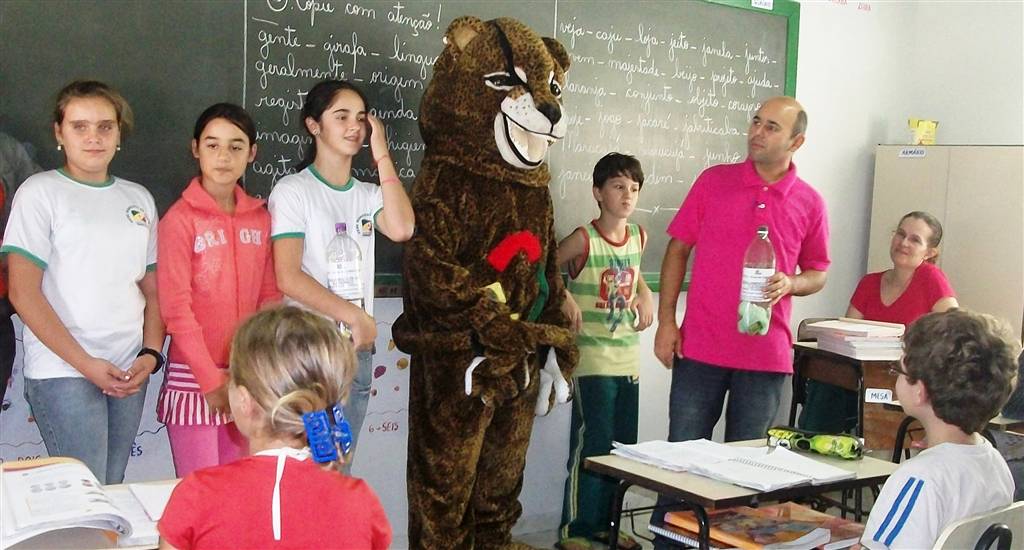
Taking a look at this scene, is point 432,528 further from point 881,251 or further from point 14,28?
point 881,251

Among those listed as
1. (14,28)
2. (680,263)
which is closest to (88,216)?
(14,28)

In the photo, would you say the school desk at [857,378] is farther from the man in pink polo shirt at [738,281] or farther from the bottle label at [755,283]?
the bottle label at [755,283]

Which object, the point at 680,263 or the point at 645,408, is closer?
the point at 680,263

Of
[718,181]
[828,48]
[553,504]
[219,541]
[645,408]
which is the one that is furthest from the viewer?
[828,48]

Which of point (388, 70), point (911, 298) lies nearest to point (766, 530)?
point (388, 70)

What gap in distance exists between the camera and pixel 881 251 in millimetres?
4938

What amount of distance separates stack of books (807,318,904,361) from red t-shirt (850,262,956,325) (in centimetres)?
37

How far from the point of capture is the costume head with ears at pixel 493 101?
9.62ft

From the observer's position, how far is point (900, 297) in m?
4.29

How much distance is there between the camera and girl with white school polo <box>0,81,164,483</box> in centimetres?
246

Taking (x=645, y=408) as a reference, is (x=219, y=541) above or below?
above

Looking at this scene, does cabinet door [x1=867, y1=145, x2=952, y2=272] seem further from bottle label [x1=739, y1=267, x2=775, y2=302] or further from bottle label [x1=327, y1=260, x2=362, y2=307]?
bottle label [x1=327, y1=260, x2=362, y2=307]

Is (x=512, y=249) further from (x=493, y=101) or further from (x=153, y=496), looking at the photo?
(x=153, y=496)

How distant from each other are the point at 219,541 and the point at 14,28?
5.96 feet
